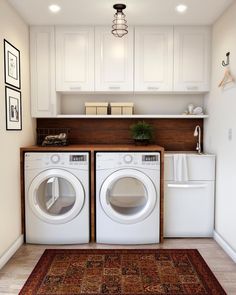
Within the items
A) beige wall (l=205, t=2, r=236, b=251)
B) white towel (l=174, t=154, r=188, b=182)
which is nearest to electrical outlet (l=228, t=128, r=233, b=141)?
beige wall (l=205, t=2, r=236, b=251)

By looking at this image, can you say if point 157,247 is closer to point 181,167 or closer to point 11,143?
point 181,167

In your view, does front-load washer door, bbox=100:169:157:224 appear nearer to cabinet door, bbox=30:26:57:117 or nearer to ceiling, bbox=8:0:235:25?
cabinet door, bbox=30:26:57:117

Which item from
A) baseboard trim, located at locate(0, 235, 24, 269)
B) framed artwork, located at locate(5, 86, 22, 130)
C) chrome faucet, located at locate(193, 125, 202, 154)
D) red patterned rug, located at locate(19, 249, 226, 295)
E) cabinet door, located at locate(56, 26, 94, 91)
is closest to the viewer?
red patterned rug, located at locate(19, 249, 226, 295)

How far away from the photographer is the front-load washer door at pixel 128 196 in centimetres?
303

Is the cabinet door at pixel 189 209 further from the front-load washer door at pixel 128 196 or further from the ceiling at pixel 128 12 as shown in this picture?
the ceiling at pixel 128 12

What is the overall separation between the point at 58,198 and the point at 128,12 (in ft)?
6.92

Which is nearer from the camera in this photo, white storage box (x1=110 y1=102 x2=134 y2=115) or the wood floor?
the wood floor

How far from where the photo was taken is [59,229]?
3.07 metres

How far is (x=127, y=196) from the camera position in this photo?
3131 mm

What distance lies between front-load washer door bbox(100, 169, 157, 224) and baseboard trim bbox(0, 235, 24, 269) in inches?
37.3

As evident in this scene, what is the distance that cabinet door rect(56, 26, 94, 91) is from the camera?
332 centimetres

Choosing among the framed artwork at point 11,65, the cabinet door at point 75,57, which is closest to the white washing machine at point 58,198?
the framed artwork at point 11,65

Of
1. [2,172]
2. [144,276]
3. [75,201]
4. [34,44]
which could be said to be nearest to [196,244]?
[144,276]

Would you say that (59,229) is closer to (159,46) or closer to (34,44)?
(34,44)
